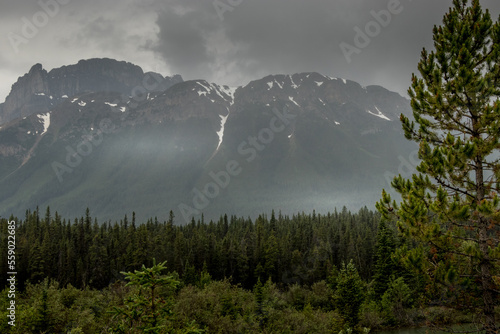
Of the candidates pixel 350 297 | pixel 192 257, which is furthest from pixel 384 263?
pixel 192 257

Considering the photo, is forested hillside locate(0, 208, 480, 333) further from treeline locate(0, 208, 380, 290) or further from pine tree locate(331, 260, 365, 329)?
treeline locate(0, 208, 380, 290)

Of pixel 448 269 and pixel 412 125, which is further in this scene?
pixel 412 125

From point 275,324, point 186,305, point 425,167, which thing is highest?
point 425,167

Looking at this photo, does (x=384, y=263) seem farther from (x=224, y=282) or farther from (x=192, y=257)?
(x=192, y=257)

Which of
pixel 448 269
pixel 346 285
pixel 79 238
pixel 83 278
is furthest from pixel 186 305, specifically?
pixel 79 238

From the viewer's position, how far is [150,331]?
1155 cm

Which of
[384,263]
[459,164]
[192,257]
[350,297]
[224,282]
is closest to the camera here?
[459,164]

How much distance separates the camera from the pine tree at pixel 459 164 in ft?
43.3

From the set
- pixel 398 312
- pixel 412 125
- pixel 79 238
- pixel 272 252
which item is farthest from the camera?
pixel 79 238

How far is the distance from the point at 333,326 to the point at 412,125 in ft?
152

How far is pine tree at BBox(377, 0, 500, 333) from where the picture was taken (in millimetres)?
13211

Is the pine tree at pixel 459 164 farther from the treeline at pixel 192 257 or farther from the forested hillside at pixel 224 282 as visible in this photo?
the treeline at pixel 192 257

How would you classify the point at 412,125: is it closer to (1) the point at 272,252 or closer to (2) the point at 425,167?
(2) the point at 425,167

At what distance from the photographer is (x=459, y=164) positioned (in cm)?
1358
